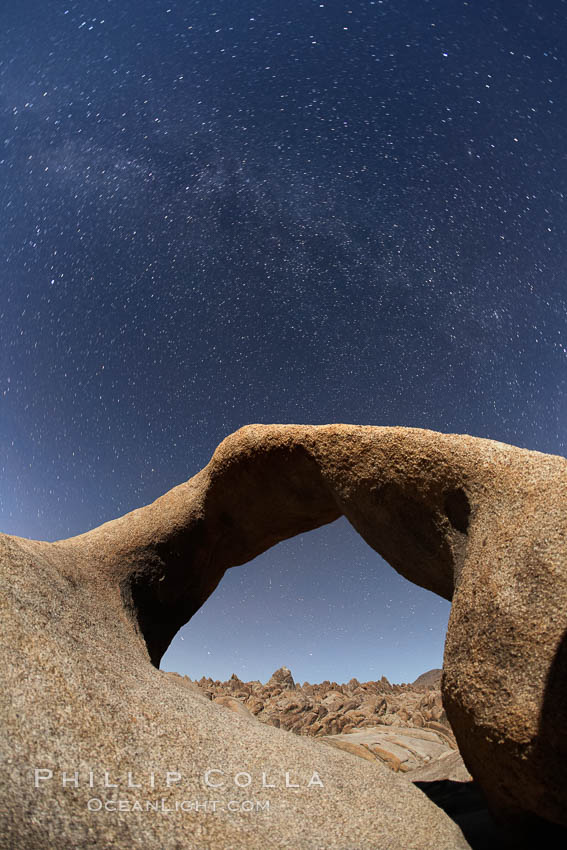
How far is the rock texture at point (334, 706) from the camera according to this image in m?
11.9

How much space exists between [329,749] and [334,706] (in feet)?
36.9

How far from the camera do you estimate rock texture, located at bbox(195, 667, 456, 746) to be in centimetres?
1185

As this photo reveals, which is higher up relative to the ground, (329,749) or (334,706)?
(329,749)

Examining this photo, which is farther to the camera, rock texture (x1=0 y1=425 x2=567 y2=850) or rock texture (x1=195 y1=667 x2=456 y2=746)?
rock texture (x1=195 y1=667 x2=456 y2=746)

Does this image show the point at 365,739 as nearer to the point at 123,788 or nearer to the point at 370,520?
the point at 370,520

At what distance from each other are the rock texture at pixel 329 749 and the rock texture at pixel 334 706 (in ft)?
24.0

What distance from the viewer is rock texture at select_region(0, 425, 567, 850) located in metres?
3.21

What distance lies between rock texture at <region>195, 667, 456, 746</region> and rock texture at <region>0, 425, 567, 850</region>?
288 inches

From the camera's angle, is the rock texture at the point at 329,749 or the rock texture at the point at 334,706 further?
the rock texture at the point at 334,706

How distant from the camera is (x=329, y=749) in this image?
4.89 meters

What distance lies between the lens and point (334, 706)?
581 inches

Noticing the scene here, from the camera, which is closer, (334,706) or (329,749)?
(329,749)

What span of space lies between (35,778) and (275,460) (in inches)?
167

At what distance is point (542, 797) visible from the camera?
3.56 meters
